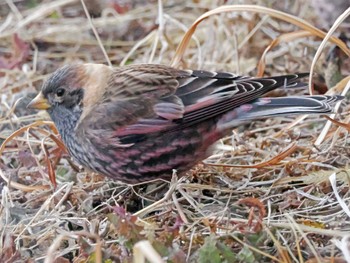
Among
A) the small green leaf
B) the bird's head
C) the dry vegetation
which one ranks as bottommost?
the dry vegetation

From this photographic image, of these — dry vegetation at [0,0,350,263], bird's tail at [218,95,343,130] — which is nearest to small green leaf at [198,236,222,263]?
dry vegetation at [0,0,350,263]

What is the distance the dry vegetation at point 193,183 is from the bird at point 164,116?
0.19 m

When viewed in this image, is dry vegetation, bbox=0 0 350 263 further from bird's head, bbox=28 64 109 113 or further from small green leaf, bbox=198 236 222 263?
bird's head, bbox=28 64 109 113

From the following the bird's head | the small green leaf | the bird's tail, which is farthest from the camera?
the bird's head

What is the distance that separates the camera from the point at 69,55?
685cm

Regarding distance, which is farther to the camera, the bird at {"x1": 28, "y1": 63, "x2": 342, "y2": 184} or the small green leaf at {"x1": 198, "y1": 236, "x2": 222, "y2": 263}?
the bird at {"x1": 28, "y1": 63, "x2": 342, "y2": 184}

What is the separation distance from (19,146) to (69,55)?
68.7 inches

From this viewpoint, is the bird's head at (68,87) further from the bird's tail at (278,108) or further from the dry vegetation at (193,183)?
the bird's tail at (278,108)

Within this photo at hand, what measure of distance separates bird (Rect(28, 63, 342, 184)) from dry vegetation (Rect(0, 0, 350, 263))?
0.61 feet

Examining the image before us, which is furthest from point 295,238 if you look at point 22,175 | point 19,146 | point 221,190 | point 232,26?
point 232,26

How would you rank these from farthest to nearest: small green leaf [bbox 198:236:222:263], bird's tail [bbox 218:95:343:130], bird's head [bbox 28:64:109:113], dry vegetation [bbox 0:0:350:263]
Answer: bird's head [bbox 28:64:109:113] < bird's tail [bbox 218:95:343:130] < dry vegetation [bbox 0:0:350:263] < small green leaf [bbox 198:236:222:263]

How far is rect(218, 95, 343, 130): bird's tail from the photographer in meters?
4.14

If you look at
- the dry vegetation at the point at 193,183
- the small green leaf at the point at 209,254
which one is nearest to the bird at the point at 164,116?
the dry vegetation at the point at 193,183

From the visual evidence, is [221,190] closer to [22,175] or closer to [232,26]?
[22,175]
